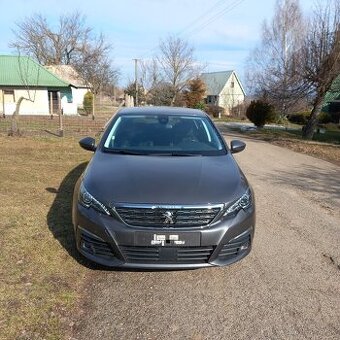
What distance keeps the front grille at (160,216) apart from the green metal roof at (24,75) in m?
28.3

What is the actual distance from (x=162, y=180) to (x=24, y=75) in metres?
30.3

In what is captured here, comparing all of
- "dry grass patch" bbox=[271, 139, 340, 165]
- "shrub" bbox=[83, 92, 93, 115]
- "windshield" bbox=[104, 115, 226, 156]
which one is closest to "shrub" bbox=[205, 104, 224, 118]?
"shrub" bbox=[83, 92, 93, 115]

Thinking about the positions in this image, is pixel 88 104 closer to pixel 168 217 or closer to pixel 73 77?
pixel 73 77

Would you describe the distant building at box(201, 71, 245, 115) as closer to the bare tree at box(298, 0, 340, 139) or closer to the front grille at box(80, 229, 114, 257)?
the bare tree at box(298, 0, 340, 139)

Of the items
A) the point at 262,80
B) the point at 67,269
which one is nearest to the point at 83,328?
the point at 67,269

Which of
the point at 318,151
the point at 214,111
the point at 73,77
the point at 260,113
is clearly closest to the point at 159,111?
the point at 318,151

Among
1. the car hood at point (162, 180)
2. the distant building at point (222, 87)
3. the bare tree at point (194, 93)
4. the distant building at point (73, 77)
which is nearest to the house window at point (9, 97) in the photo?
the distant building at point (73, 77)

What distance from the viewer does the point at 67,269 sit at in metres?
3.78

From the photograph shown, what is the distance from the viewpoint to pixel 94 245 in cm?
359

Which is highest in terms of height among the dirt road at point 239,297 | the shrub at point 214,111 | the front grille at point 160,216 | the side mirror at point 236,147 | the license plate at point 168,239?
the side mirror at point 236,147

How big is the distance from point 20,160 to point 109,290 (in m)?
6.93

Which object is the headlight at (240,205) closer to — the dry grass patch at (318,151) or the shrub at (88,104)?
the dry grass patch at (318,151)

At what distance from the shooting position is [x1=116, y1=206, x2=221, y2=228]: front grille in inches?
135

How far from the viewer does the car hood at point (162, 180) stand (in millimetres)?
3520
